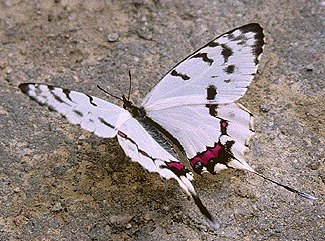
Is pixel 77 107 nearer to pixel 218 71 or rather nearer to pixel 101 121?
pixel 101 121

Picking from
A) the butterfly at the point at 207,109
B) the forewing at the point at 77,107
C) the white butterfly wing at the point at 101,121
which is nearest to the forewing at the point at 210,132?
the butterfly at the point at 207,109

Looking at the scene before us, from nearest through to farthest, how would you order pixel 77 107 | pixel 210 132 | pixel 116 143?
pixel 77 107 < pixel 210 132 < pixel 116 143

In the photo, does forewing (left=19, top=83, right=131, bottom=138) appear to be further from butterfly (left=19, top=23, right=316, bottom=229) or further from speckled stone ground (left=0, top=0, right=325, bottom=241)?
speckled stone ground (left=0, top=0, right=325, bottom=241)

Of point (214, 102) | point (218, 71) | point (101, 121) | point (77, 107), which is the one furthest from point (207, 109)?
point (77, 107)

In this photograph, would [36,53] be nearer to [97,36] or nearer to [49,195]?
[97,36]

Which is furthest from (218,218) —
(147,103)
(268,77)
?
(268,77)

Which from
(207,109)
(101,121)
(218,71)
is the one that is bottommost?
(101,121)
